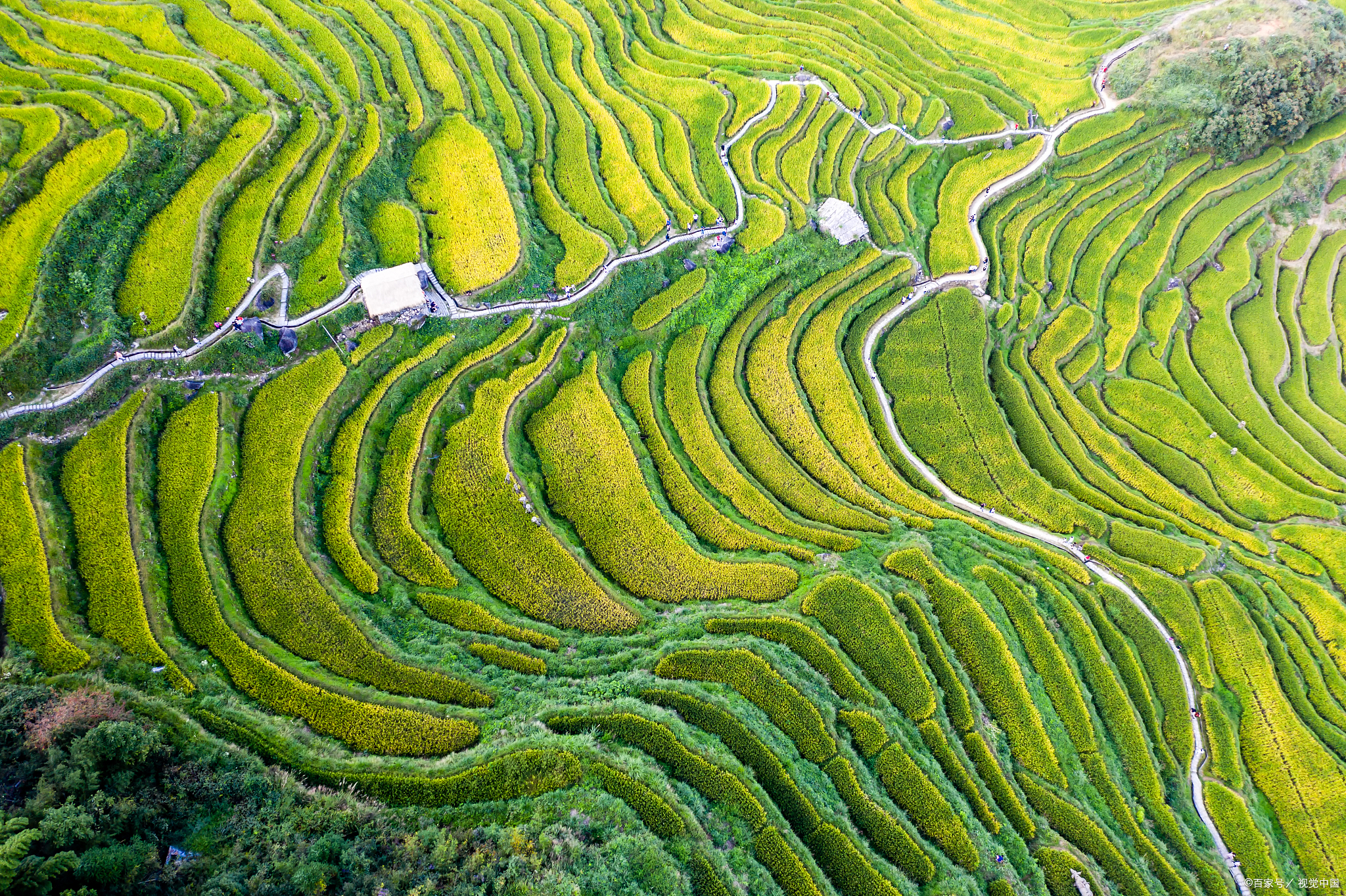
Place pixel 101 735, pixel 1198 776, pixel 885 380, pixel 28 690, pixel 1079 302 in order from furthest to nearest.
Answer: pixel 1079 302 → pixel 885 380 → pixel 1198 776 → pixel 28 690 → pixel 101 735

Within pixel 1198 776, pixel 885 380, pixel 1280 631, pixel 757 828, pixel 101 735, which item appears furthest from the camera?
pixel 885 380

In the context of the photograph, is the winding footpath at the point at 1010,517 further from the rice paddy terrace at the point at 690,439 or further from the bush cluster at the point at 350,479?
the bush cluster at the point at 350,479

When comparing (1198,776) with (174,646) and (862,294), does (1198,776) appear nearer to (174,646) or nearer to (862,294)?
(862,294)

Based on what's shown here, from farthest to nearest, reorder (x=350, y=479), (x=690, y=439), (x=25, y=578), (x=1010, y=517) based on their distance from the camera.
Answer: (x=1010, y=517) → (x=690, y=439) → (x=350, y=479) → (x=25, y=578)

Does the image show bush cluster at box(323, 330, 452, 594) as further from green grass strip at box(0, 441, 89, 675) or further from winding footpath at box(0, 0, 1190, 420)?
green grass strip at box(0, 441, 89, 675)

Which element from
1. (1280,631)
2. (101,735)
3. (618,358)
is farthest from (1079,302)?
(101,735)

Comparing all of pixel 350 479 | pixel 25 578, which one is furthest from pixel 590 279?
pixel 25 578

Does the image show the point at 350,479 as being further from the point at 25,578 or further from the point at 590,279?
the point at 590,279

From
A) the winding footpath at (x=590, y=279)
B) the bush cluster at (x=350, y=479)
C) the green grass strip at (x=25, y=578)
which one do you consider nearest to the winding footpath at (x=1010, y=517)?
the winding footpath at (x=590, y=279)

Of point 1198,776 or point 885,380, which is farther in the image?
point 885,380
